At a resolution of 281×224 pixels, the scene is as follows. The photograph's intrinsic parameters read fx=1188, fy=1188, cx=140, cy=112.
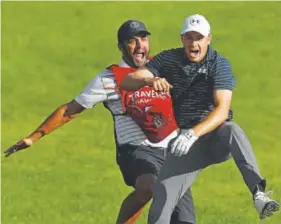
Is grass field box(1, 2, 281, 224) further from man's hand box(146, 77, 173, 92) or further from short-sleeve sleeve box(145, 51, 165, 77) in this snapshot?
man's hand box(146, 77, 173, 92)

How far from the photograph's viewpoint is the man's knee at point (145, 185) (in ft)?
37.4

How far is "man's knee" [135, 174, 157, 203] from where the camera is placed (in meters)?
11.4

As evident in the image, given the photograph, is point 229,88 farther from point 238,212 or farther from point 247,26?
point 247,26

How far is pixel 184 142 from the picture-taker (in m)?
9.94

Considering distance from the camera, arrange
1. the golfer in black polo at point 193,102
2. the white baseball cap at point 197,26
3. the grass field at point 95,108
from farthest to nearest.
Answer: the grass field at point 95,108
the white baseball cap at point 197,26
the golfer in black polo at point 193,102

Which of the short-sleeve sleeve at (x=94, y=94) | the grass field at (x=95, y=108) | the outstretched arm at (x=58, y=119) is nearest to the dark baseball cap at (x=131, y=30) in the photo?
the short-sleeve sleeve at (x=94, y=94)

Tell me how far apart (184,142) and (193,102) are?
671 mm

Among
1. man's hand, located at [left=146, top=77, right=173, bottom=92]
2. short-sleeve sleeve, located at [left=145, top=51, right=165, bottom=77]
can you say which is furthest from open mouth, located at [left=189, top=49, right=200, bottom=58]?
man's hand, located at [left=146, top=77, right=173, bottom=92]

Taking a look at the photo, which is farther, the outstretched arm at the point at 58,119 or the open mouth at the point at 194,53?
the outstretched arm at the point at 58,119

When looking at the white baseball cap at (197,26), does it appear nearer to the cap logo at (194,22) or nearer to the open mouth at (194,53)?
the cap logo at (194,22)

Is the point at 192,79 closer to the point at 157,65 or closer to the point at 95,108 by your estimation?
the point at 157,65

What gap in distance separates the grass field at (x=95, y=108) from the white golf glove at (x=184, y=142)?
4955 millimetres

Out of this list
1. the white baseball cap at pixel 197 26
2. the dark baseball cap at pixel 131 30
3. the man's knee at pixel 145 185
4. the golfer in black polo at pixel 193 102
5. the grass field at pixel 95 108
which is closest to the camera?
the golfer in black polo at pixel 193 102

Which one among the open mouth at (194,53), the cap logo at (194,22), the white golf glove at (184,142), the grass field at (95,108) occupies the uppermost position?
the cap logo at (194,22)
